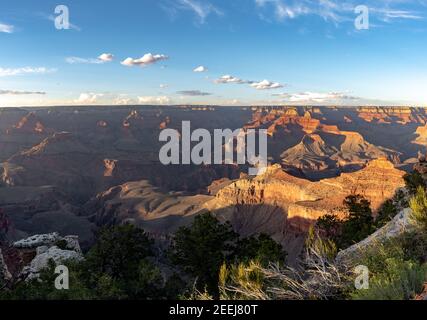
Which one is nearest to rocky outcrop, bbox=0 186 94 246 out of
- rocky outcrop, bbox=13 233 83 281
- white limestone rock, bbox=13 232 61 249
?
white limestone rock, bbox=13 232 61 249

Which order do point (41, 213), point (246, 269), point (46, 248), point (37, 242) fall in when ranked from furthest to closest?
point (41, 213) < point (37, 242) < point (46, 248) < point (246, 269)

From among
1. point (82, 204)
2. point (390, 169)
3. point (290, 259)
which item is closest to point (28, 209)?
point (82, 204)

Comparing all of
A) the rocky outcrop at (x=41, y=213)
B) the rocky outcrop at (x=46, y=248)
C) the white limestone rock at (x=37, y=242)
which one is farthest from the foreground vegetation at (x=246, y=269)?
the rocky outcrop at (x=41, y=213)

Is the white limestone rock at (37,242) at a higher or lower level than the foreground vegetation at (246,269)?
lower

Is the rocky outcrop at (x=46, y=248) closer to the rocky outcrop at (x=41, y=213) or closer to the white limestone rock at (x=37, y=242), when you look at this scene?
the white limestone rock at (x=37, y=242)

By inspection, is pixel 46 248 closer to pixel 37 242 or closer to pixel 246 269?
pixel 37 242

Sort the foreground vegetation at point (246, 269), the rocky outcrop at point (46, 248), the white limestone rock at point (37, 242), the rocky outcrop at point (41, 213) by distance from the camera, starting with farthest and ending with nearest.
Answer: the rocky outcrop at point (41, 213)
the white limestone rock at point (37, 242)
the rocky outcrop at point (46, 248)
the foreground vegetation at point (246, 269)

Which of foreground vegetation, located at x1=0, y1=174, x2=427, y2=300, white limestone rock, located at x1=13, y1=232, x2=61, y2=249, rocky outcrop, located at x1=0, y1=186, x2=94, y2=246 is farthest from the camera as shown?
rocky outcrop, located at x1=0, y1=186, x2=94, y2=246

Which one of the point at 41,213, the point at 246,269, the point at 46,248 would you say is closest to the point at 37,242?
the point at 46,248

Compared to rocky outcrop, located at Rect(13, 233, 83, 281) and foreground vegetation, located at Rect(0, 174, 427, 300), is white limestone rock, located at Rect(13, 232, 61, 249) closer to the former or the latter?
rocky outcrop, located at Rect(13, 233, 83, 281)
